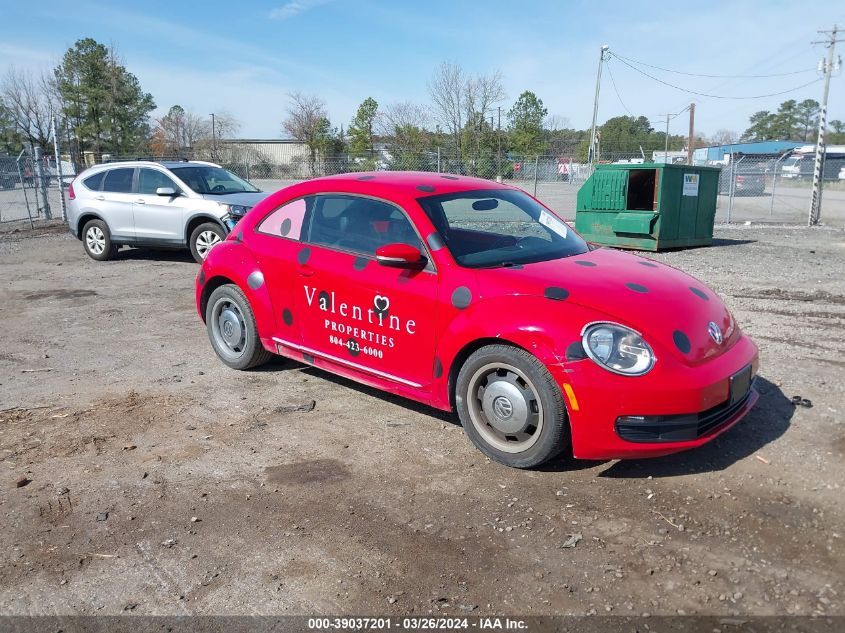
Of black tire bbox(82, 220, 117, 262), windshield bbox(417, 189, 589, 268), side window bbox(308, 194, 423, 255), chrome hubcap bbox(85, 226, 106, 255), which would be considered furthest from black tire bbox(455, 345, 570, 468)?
chrome hubcap bbox(85, 226, 106, 255)

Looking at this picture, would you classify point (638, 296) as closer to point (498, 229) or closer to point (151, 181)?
point (498, 229)

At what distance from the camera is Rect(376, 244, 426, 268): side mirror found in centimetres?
421

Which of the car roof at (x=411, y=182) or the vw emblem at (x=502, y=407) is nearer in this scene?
the vw emblem at (x=502, y=407)

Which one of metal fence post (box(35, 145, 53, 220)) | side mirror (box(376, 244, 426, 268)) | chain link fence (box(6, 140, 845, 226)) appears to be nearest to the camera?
side mirror (box(376, 244, 426, 268))

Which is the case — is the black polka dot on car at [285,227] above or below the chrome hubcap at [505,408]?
above

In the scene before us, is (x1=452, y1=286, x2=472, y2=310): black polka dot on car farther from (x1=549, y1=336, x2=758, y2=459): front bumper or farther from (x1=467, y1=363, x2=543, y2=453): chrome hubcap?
(x1=549, y1=336, x2=758, y2=459): front bumper

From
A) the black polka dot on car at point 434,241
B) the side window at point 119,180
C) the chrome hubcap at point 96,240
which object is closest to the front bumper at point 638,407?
the black polka dot on car at point 434,241

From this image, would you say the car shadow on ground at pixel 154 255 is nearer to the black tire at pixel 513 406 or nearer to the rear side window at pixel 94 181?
the rear side window at pixel 94 181

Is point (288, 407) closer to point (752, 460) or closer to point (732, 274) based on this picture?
point (752, 460)

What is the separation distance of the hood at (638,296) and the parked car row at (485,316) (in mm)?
Result: 12

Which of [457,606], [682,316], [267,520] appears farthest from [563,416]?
[267,520]

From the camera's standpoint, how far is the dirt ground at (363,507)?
9.46 feet

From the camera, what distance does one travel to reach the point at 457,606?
2807 mm

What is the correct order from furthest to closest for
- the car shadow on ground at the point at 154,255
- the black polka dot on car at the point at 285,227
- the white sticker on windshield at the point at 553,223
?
the car shadow on ground at the point at 154,255 → the black polka dot on car at the point at 285,227 → the white sticker on windshield at the point at 553,223
